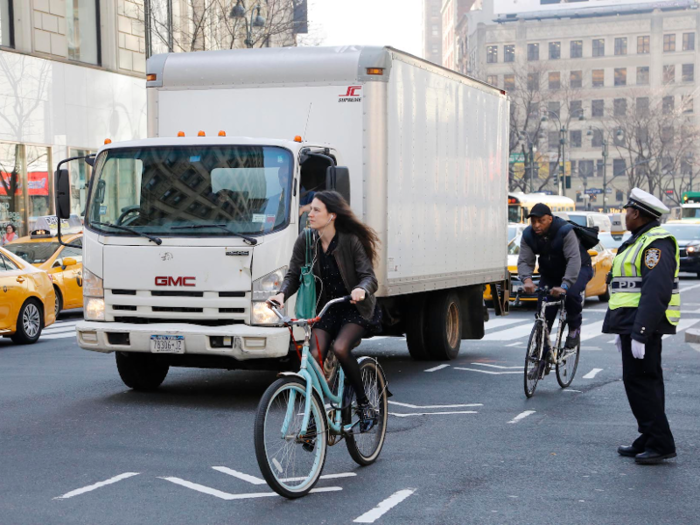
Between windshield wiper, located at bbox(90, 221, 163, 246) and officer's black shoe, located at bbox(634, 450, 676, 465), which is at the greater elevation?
windshield wiper, located at bbox(90, 221, 163, 246)

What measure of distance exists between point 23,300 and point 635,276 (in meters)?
10.0

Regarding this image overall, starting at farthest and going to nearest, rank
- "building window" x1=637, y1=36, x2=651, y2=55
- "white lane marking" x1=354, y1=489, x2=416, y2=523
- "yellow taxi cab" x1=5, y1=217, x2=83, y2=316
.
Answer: "building window" x1=637, y1=36, x2=651, y2=55
"yellow taxi cab" x1=5, y1=217, x2=83, y2=316
"white lane marking" x1=354, y1=489, x2=416, y2=523

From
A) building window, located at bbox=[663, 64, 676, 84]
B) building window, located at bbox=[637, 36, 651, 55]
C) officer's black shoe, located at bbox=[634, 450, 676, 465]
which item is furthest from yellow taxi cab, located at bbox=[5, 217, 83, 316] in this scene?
building window, located at bbox=[637, 36, 651, 55]

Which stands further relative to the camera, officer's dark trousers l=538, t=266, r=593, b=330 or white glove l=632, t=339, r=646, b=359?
officer's dark trousers l=538, t=266, r=593, b=330

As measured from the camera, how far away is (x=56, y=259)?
20.0 m

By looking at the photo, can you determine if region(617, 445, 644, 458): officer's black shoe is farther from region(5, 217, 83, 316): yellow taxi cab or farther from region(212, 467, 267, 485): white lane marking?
region(5, 217, 83, 316): yellow taxi cab

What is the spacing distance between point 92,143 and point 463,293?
1972 cm

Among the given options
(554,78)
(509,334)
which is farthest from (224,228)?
(554,78)

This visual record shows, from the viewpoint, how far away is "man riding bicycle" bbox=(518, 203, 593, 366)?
10.6 metres

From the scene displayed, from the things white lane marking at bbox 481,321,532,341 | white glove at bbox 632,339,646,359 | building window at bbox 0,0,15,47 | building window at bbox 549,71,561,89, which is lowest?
white lane marking at bbox 481,321,532,341

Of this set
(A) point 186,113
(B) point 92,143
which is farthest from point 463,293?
(B) point 92,143

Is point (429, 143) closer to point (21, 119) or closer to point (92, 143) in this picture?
point (21, 119)

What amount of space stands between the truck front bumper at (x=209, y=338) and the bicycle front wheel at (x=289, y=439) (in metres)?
2.68

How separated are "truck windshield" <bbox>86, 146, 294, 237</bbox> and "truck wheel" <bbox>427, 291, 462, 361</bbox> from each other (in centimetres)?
389
